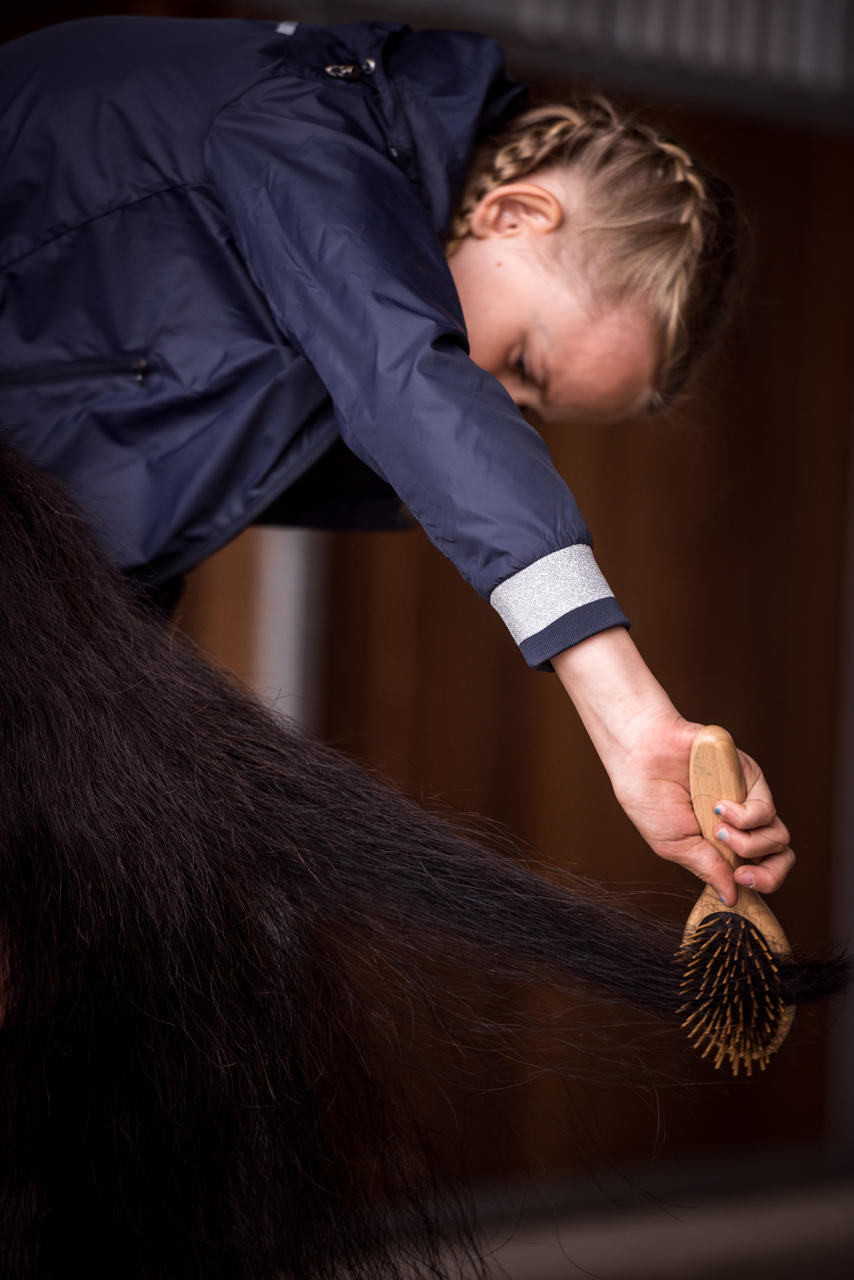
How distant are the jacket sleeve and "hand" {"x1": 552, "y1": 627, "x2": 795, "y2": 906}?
0.05ft

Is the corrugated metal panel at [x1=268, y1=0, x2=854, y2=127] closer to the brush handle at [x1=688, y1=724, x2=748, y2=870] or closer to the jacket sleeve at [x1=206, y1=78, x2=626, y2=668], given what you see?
the jacket sleeve at [x1=206, y1=78, x2=626, y2=668]

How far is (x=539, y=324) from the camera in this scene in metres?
0.78

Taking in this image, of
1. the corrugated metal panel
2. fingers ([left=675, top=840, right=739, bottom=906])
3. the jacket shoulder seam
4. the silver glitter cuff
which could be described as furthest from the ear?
the corrugated metal panel

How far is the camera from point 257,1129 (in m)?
0.56

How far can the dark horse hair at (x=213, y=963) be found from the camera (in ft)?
1.78

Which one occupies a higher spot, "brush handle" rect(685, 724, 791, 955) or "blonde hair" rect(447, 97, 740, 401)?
"blonde hair" rect(447, 97, 740, 401)

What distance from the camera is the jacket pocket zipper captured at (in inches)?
28.9

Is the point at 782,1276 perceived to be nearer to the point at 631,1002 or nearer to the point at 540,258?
the point at 631,1002

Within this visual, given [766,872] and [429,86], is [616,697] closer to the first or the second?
[766,872]

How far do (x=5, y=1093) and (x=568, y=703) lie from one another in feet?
4.41

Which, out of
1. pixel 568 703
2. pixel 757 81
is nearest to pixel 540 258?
pixel 568 703

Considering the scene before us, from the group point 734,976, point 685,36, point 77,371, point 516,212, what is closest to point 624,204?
point 516,212

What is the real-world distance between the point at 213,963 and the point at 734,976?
0.24m

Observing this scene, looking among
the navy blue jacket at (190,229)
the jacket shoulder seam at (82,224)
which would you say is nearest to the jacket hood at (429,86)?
the navy blue jacket at (190,229)
